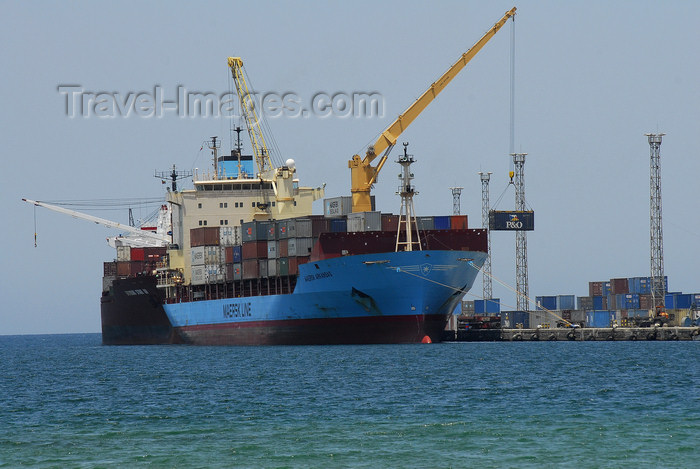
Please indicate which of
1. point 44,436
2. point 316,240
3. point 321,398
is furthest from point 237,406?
point 316,240

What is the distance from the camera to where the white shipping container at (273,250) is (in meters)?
71.6

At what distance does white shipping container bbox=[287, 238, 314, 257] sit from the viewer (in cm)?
6875

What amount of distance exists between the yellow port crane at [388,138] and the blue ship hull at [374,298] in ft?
21.7

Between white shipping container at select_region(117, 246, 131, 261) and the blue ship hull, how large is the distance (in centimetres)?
3226

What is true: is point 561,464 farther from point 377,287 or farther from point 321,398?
point 377,287

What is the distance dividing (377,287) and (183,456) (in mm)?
36409

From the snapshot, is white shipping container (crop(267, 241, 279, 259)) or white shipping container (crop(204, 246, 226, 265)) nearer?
white shipping container (crop(267, 241, 279, 259))

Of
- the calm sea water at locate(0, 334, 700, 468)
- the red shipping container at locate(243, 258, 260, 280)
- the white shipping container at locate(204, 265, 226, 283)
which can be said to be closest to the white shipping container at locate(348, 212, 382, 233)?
the red shipping container at locate(243, 258, 260, 280)

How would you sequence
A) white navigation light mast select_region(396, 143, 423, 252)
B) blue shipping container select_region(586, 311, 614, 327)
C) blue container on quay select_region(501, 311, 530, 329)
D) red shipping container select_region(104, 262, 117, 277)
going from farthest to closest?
red shipping container select_region(104, 262, 117, 277) < blue container on quay select_region(501, 311, 530, 329) < blue shipping container select_region(586, 311, 614, 327) < white navigation light mast select_region(396, 143, 423, 252)

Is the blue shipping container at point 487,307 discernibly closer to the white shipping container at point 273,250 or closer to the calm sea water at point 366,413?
the white shipping container at point 273,250

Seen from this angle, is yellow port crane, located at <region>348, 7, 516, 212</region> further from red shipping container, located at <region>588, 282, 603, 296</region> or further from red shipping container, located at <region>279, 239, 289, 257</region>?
red shipping container, located at <region>588, 282, 603, 296</region>

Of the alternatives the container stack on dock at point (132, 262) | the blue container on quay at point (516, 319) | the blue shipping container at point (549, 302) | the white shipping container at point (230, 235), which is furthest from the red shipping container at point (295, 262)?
the blue shipping container at point (549, 302)

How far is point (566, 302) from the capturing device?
9362cm

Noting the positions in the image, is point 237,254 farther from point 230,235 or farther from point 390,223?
point 390,223
